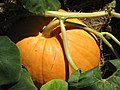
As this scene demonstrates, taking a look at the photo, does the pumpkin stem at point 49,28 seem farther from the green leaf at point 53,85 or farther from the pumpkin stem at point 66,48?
the green leaf at point 53,85

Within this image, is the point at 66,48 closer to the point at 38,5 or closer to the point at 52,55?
the point at 52,55

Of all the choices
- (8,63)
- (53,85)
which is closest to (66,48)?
(53,85)

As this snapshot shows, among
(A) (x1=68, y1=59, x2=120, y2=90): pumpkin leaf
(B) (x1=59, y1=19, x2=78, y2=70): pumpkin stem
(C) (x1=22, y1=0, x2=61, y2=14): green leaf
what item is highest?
(C) (x1=22, y1=0, x2=61, y2=14): green leaf

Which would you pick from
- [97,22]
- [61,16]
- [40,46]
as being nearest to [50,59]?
[40,46]

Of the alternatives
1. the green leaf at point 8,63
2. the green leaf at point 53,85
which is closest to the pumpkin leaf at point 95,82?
the green leaf at point 53,85

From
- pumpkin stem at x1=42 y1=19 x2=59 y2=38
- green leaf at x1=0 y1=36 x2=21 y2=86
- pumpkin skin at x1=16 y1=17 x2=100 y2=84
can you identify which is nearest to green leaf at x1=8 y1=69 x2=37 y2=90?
green leaf at x1=0 y1=36 x2=21 y2=86

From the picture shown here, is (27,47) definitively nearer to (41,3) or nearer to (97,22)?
(41,3)

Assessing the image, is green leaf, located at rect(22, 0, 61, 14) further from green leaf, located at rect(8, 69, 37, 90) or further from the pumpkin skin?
green leaf, located at rect(8, 69, 37, 90)
